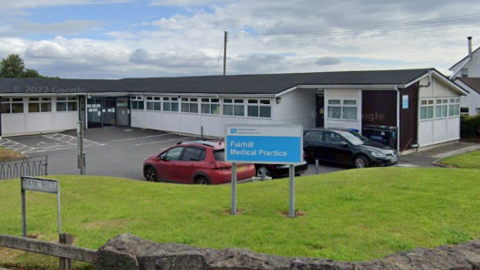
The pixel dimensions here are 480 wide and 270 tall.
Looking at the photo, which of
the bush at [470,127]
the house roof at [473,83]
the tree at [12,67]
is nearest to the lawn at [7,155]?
the bush at [470,127]

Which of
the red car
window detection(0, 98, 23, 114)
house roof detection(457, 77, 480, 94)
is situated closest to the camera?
the red car

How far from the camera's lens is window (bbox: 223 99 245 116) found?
91.3 feet

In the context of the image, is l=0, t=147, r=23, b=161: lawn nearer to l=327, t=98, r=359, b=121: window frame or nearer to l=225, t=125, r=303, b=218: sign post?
l=327, t=98, r=359, b=121: window frame

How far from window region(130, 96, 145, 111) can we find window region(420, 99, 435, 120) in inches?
777

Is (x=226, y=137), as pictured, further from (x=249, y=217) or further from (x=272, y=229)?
(x=272, y=229)

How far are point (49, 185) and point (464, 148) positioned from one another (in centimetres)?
2436

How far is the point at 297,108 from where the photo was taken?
1069 inches

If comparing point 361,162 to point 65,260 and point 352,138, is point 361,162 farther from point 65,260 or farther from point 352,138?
point 65,260

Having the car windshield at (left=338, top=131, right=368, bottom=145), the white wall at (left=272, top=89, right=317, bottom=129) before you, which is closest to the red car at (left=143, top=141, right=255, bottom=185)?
the car windshield at (left=338, top=131, right=368, bottom=145)

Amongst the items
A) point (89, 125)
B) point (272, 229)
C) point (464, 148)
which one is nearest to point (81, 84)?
point (89, 125)

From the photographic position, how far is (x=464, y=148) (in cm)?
2589

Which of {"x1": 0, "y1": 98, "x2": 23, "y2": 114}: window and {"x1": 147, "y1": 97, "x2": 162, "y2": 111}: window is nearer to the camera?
{"x1": 0, "y1": 98, "x2": 23, "y2": 114}: window

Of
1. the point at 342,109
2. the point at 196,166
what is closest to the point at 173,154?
the point at 196,166

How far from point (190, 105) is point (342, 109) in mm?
10873
